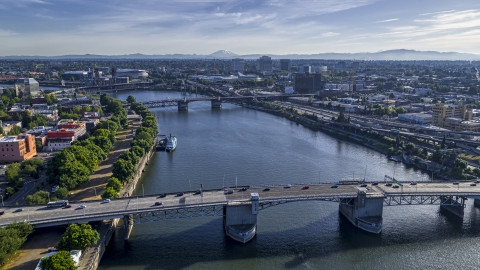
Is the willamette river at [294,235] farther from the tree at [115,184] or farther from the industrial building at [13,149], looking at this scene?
the industrial building at [13,149]

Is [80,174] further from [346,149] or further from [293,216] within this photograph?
[346,149]

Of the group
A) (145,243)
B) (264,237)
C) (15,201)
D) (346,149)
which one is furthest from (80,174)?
(346,149)

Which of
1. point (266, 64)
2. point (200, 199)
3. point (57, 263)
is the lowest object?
point (57, 263)

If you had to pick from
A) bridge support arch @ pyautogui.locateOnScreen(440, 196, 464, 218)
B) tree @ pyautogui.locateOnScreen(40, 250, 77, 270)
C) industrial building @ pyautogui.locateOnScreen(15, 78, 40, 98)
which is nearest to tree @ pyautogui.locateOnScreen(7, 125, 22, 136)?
tree @ pyautogui.locateOnScreen(40, 250, 77, 270)

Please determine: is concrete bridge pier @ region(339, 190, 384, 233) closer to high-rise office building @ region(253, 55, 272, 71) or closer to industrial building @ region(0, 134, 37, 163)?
industrial building @ region(0, 134, 37, 163)

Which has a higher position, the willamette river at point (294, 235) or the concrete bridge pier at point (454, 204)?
the concrete bridge pier at point (454, 204)

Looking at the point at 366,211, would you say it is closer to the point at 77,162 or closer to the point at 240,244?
the point at 240,244

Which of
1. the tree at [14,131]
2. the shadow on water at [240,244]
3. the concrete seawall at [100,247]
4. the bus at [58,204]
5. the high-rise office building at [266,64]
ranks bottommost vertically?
the shadow on water at [240,244]

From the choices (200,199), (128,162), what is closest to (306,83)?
(128,162)

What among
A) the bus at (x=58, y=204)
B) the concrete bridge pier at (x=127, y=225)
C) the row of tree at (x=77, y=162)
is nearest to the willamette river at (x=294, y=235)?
the concrete bridge pier at (x=127, y=225)
